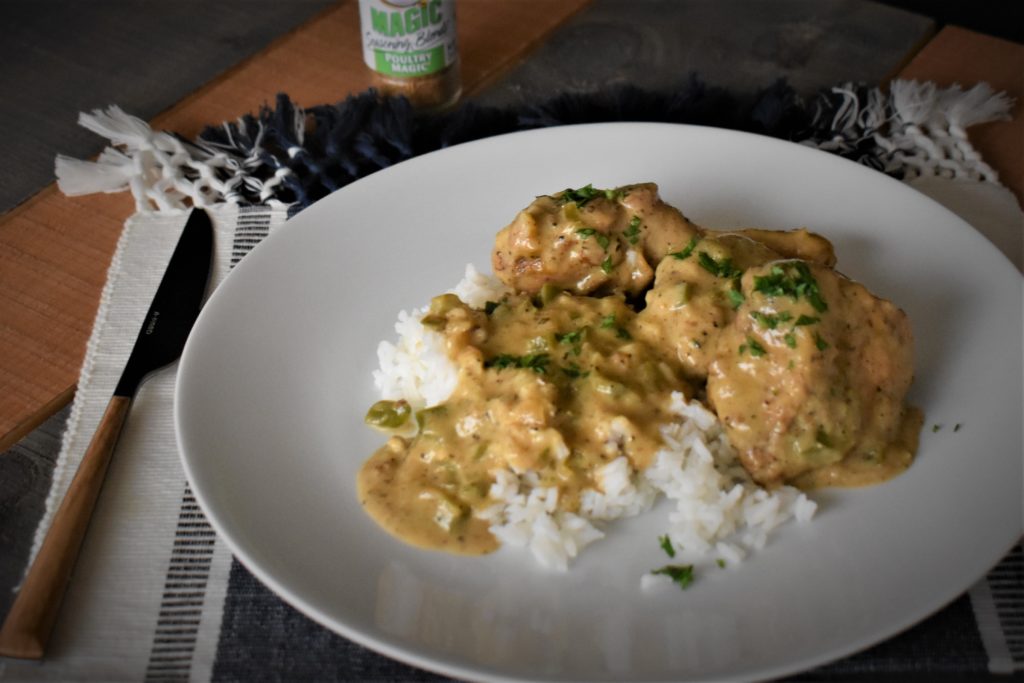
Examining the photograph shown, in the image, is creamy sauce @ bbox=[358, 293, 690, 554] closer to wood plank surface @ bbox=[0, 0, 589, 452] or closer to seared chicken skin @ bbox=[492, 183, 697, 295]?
seared chicken skin @ bbox=[492, 183, 697, 295]

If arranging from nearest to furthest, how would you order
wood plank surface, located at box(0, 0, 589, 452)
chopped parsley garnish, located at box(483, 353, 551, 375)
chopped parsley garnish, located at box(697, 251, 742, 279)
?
chopped parsley garnish, located at box(483, 353, 551, 375) → chopped parsley garnish, located at box(697, 251, 742, 279) → wood plank surface, located at box(0, 0, 589, 452)

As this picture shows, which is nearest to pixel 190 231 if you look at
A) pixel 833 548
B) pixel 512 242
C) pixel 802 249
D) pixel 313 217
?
pixel 313 217

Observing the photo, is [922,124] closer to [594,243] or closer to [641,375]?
[594,243]

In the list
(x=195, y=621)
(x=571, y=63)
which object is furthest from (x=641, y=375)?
(x=571, y=63)

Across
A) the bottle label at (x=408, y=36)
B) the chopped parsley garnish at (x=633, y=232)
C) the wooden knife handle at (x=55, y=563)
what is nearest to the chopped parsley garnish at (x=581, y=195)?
the chopped parsley garnish at (x=633, y=232)

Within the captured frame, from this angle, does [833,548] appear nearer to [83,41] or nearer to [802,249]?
[802,249]

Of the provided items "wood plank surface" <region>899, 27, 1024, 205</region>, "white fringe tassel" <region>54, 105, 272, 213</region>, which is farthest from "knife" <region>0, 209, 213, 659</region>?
"wood plank surface" <region>899, 27, 1024, 205</region>
